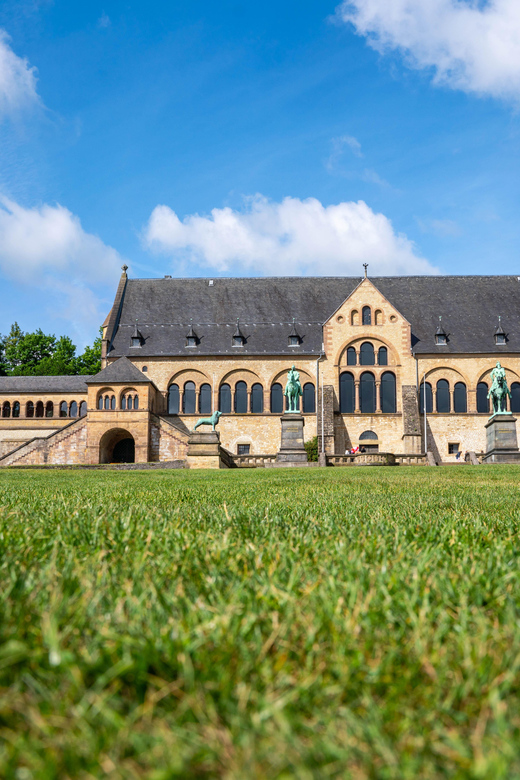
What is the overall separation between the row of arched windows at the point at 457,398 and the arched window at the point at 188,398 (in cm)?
1643

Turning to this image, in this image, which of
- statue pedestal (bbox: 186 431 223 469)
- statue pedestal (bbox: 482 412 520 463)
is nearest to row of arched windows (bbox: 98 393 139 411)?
statue pedestal (bbox: 186 431 223 469)

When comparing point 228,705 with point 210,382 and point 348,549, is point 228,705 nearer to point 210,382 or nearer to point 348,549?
point 348,549

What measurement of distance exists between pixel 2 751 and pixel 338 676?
0.77m

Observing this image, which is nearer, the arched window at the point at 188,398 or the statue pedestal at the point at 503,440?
the statue pedestal at the point at 503,440

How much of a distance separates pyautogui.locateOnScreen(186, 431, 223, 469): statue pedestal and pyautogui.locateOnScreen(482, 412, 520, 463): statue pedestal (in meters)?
13.7

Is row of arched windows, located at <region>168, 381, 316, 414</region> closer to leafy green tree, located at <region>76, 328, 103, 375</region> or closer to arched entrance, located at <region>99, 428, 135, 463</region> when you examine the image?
arched entrance, located at <region>99, 428, 135, 463</region>

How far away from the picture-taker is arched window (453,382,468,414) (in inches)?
1700

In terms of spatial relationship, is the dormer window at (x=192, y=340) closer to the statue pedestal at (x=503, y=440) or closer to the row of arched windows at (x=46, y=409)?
the row of arched windows at (x=46, y=409)

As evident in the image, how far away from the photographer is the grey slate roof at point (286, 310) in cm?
4453

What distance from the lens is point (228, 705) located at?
4.33ft

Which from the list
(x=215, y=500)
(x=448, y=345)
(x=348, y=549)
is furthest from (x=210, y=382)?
(x=348, y=549)

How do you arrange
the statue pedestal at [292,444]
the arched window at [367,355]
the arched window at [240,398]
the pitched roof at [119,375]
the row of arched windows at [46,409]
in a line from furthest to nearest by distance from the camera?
1. the row of arched windows at [46,409]
2. the arched window at [240,398]
3. the arched window at [367,355]
4. the pitched roof at [119,375]
5. the statue pedestal at [292,444]

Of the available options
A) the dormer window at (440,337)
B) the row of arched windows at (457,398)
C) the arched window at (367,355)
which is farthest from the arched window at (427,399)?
the arched window at (367,355)

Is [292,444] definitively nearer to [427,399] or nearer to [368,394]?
[368,394]
